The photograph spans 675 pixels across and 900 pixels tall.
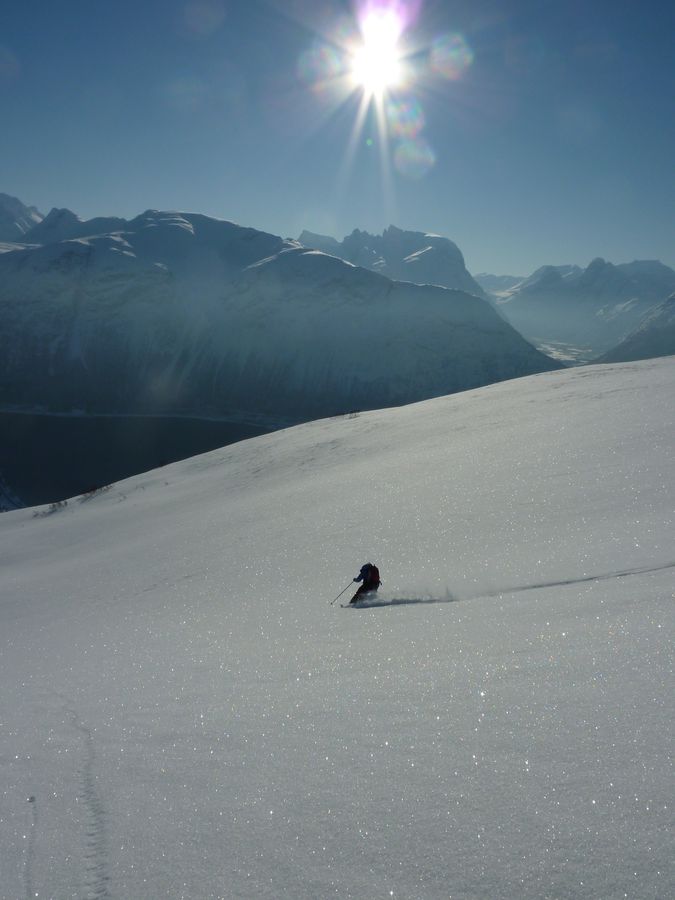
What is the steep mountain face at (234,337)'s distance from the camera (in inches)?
5148

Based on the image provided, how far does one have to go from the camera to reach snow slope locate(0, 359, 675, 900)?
2111 millimetres

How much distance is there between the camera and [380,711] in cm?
314

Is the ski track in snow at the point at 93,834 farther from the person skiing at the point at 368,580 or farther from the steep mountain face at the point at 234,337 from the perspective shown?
the steep mountain face at the point at 234,337

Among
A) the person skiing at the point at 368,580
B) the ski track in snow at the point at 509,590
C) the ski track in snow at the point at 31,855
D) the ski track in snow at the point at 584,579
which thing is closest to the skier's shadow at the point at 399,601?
the ski track in snow at the point at 509,590

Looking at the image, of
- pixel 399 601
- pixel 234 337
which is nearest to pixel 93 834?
pixel 399 601

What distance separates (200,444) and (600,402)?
288 ft

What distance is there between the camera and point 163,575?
903 centimetres

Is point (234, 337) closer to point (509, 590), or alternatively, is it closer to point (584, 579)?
point (509, 590)

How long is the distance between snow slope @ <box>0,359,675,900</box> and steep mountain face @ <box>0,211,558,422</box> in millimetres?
114418

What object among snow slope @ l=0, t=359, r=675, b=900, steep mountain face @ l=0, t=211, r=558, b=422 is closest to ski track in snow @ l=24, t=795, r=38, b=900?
snow slope @ l=0, t=359, r=675, b=900

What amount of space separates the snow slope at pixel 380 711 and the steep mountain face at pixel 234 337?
375 ft

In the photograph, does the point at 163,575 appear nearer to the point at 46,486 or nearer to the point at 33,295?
the point at 46,486

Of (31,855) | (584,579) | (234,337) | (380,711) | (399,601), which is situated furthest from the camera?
(234,337)

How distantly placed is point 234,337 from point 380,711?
14651cm
